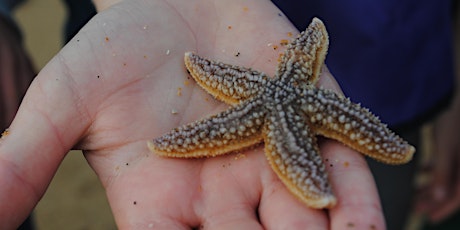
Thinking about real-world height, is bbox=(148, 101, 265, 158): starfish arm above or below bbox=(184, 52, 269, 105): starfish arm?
below

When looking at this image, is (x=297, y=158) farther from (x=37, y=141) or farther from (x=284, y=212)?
(x=37, y=141)

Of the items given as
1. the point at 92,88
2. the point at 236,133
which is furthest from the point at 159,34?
the point at 236,133

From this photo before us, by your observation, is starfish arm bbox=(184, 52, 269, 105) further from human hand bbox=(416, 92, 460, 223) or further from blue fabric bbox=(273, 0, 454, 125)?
human hand bbox=(416, 92, 460, 223)

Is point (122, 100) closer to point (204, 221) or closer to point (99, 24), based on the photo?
point (99, 24)

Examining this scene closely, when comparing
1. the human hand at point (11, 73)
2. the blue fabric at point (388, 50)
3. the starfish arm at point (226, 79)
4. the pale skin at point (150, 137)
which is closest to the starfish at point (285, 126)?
the starfish arm at point (226, 79)

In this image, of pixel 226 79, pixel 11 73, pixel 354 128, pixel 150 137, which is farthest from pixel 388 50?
pixel 11 73

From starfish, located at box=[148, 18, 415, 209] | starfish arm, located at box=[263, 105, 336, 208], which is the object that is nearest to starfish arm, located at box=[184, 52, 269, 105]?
starfish, located at box=[148, 18, 415, 209]

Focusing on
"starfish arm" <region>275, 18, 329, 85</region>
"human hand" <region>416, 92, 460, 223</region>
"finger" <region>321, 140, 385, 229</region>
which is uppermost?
"starfish arm" <region>275, 18, 329, 85</region>
